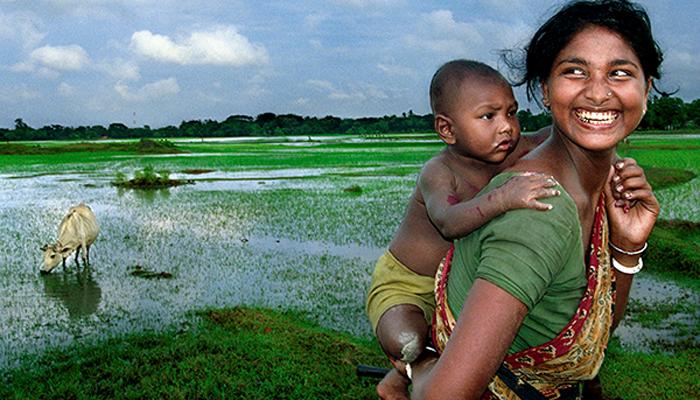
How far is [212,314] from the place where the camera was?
23.4 feet

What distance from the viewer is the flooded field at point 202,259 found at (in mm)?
7188

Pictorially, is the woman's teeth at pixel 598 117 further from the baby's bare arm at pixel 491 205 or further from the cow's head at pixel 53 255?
the cow's head at pixel 53 255

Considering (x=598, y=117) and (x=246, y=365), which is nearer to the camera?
(x=598, y=117)

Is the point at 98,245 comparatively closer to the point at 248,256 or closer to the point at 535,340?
the point at 248,256

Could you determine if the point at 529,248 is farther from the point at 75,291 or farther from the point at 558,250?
the point at 75,291

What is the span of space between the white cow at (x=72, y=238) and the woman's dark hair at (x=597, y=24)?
9.79 meters

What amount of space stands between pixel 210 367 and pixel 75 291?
4.54m

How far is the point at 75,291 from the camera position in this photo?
8.83 m

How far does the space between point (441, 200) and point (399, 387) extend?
58 cm

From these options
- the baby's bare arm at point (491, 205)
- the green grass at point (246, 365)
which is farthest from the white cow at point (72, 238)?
the baby's bare arm at point (491, 205)

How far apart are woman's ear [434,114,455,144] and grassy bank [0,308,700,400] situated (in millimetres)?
3267

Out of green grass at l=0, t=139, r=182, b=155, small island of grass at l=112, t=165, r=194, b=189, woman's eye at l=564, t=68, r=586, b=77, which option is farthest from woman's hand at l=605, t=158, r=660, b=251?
green grass at l=0, t=139, r=182, b=155

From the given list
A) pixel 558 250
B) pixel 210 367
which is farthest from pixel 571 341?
pixel 210 367

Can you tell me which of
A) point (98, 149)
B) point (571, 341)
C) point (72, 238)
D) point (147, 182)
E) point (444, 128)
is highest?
point (444, 128)
